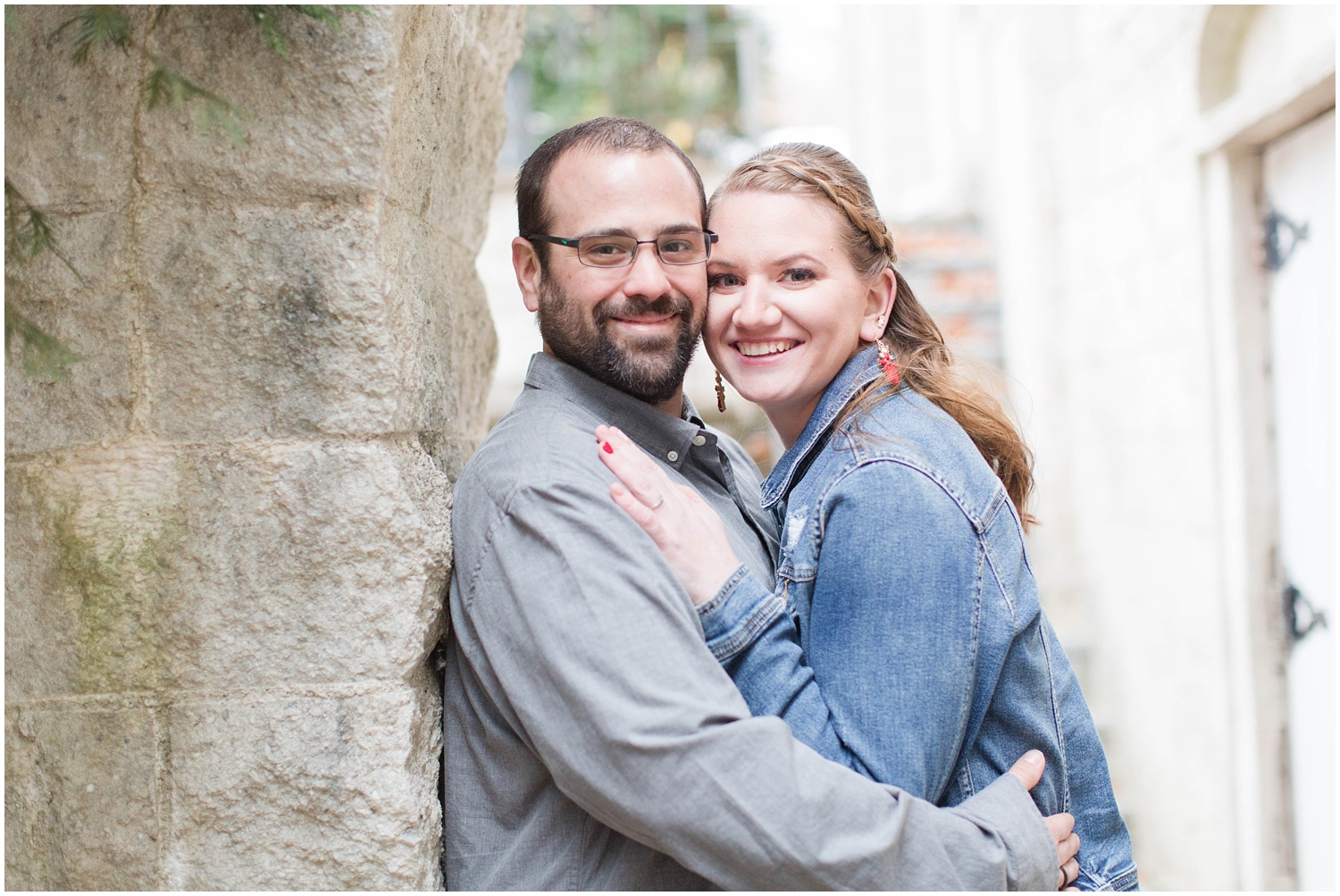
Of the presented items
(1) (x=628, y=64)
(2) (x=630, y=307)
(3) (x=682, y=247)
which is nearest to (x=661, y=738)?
(2) (x=630, y=307)

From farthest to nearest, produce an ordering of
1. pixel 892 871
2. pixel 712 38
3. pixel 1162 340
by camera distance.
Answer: pixel 712 38 → pixel 1162 340 → pixel 892 871

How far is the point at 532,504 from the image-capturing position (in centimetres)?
156

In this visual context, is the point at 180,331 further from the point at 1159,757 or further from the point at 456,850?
the point at 1159,757

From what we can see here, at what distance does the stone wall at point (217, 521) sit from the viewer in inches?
61.4

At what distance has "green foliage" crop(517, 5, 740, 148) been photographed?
26.6 ft

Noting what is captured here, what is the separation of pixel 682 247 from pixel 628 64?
22.1 ft

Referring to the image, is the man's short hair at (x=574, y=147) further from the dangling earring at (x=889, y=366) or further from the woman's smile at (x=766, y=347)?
the dangling earring at (x=889, y=366)

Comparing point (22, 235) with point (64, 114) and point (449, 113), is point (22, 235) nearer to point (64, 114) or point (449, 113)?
point (64, 114)

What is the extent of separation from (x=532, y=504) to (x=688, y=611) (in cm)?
27

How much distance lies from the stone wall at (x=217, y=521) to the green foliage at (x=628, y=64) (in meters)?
6.53

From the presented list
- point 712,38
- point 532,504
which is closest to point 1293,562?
point 532,504

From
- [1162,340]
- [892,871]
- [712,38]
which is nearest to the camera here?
[892,871]

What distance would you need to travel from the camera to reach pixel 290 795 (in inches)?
62.4

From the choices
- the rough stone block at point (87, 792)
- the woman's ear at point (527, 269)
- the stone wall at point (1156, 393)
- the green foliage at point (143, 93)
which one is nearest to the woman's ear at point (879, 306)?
the woman's ear at point (527, 269)
